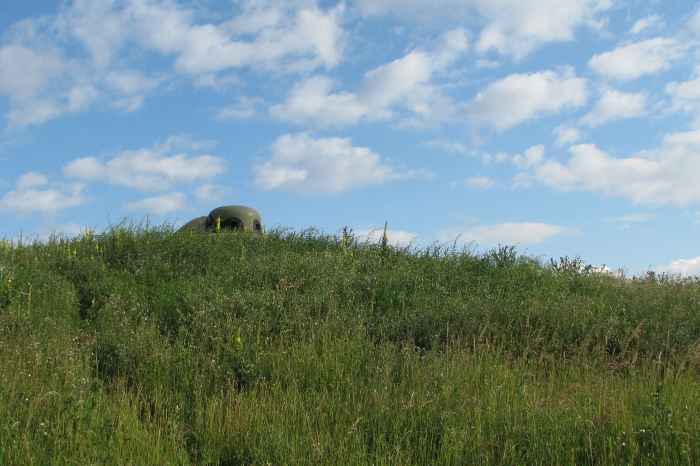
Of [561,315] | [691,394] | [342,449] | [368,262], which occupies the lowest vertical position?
[342,449]

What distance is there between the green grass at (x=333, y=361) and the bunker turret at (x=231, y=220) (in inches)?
139

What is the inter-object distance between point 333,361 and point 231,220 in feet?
30.3

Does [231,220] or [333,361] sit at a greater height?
[231,220]

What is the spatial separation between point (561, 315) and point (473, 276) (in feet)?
8.21

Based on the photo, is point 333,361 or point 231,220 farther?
point 231,220

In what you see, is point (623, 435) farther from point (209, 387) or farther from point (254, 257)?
point (254, 257)

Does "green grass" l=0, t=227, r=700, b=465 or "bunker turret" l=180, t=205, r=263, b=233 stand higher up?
"bunker turret" l=180, t=205, r=263, b=233

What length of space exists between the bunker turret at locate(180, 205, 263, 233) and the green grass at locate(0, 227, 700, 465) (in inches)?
139

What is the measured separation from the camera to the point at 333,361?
7.54 metres

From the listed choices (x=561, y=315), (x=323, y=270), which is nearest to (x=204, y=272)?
(x=323, y=270)

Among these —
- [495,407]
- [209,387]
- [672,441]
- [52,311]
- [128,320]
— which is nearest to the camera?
[672,441]

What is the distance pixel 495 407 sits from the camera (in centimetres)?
645

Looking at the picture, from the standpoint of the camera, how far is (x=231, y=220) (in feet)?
53.4

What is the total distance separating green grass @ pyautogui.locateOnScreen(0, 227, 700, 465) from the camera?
5820mm
